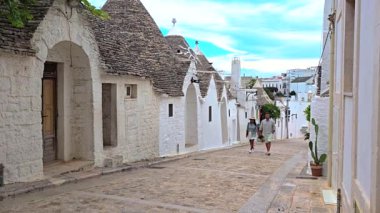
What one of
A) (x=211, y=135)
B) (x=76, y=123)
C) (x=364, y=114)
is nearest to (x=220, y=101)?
(x=211, y=135)

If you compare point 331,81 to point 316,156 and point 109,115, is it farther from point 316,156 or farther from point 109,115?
point 109,115

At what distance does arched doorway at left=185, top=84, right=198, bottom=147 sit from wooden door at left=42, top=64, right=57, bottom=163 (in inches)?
461

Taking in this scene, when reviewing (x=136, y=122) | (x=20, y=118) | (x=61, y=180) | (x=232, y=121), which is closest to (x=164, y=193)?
(x=61, y=180)

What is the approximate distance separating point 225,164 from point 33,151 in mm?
6707

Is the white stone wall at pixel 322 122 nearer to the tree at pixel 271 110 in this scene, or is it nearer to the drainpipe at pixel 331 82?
the drainpipe at pixel 331 82

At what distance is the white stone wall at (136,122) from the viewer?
42.0ft

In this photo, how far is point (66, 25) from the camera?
998 cm

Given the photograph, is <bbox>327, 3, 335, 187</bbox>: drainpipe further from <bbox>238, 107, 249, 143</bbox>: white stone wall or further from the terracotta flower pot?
<bbox>238, 107, 249, 143</bbox>: white stone wall

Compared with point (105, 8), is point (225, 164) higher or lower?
lower

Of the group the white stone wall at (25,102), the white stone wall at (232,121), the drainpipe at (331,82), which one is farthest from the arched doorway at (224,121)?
the drainpipe at (331,82)

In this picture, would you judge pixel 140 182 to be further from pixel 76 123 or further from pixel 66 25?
pixel 66 25

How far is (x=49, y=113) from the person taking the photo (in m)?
10.8

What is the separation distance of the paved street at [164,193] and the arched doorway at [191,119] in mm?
9856

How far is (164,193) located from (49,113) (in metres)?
4.30
